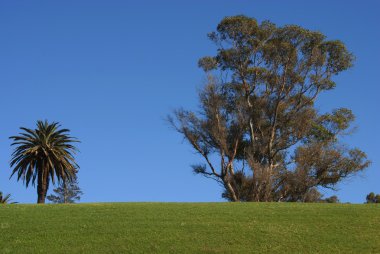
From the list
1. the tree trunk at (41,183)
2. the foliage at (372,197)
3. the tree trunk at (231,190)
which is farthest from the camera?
the foliage at (372,197)

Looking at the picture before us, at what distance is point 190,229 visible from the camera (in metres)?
24.3

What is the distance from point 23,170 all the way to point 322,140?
26188 millimetres

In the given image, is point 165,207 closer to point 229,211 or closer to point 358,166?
point 229,211

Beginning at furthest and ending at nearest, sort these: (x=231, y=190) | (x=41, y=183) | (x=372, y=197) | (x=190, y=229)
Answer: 1. (x=372, y=197)
2. (x=231, y=190)
3. (x=41, y=183)
4. (x=190, y=229)

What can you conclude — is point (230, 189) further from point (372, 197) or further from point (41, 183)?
point (372, 197)

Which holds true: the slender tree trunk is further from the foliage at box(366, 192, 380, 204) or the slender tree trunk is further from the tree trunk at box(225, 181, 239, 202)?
the foliage at box(366, 192, 380, 204)

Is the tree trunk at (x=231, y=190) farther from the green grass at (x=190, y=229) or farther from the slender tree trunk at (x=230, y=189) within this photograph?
the green grass at (x=190, y=229)

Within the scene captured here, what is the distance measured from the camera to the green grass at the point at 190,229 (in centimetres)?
2188

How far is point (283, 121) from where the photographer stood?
56.5 meters

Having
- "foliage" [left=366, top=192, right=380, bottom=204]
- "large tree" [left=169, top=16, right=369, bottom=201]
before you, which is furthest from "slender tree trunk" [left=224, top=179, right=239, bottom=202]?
"foliage" [left=366, top=192, right=380, bottom=204]

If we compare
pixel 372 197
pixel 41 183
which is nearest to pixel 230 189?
pixel 41 183

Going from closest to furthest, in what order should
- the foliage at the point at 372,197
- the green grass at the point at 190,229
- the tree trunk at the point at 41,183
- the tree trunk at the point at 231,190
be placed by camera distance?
the green grass at the point at 190,229, the tree trunk at the point at 41,183, the tree trunk at the point at 231,190, the foliage at the point at 372,197

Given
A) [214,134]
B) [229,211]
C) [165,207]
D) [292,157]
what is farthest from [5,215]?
[292,157]

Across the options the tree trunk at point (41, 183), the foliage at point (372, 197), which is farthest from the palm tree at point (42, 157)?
the foliage at point (372, 197)
